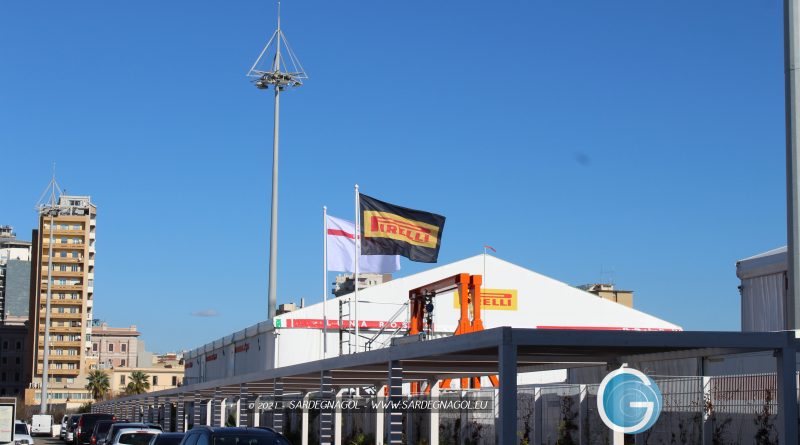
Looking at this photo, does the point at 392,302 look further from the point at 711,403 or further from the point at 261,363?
the point at 711,403

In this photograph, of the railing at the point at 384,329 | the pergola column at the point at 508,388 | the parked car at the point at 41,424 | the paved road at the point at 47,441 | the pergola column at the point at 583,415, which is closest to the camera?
the pergola column at the point at 508,388

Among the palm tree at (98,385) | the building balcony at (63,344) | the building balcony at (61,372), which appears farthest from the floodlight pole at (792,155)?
the building balcony at (61,372)

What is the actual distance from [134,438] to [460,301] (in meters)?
10.5

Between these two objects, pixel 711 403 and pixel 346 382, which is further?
pixel 346 382

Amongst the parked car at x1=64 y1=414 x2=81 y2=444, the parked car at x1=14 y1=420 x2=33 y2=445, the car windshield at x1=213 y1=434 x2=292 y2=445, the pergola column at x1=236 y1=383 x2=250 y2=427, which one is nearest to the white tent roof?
the pergola column at x1=236 y1=383 x2=250 y2=427

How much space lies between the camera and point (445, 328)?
157ft

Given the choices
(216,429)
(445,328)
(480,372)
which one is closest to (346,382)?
(480,372)

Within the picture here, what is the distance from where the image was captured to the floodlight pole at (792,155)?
1584 centimetres

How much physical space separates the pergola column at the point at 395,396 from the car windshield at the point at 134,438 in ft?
42.7

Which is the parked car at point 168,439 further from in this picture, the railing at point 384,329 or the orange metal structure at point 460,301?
the railing at point 384,329

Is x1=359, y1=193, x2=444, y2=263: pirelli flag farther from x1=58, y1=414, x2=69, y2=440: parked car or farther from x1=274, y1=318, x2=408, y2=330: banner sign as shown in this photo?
x1=58, y1=414, x2=69, y2=440: parked car

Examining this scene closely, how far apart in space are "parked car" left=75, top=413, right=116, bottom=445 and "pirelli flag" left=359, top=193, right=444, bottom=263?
776 inches

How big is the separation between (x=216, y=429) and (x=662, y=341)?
7.93 meters

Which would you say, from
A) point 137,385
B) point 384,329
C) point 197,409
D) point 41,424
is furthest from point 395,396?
point 137,385
